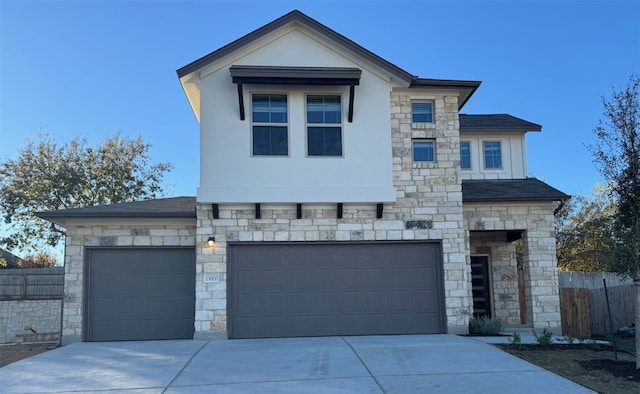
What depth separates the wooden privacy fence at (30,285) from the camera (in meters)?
16.0

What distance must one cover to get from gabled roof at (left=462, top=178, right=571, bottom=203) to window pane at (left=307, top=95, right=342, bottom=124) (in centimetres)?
354

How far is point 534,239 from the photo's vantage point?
41.7ft

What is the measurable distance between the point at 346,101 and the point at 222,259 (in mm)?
4383

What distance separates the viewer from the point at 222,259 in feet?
37.9

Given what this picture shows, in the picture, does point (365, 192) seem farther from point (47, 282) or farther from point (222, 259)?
point (47, 282)

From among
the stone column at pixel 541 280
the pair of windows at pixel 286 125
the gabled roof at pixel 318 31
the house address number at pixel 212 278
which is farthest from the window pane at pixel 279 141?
the stone column at pixel 541 280

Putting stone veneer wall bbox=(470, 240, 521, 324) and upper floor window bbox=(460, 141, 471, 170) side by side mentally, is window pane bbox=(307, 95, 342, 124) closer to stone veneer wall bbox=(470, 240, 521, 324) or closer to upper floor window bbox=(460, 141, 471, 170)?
upper floor window bbox=(460, 141, 471, 170)

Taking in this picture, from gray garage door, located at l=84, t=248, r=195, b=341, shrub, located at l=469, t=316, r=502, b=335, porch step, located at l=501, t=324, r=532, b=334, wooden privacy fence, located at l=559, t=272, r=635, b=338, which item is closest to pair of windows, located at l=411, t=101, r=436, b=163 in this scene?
shrub, located at l=469, t=316, r=502, b=335

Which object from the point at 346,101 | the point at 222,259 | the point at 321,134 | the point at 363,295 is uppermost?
the point at 346,101

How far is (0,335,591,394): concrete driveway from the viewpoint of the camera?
7.21 meters

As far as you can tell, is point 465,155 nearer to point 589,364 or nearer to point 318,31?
point 318,31

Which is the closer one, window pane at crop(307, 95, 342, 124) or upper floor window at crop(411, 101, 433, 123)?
window pane at crop(307, 95, 342, 124)

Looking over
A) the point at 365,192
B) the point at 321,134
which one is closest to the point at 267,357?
the point at 365,192

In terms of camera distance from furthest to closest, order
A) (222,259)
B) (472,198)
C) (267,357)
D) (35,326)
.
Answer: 1. (35,326)
2. (472,198)
3. (222,259)
4. (267,357)
